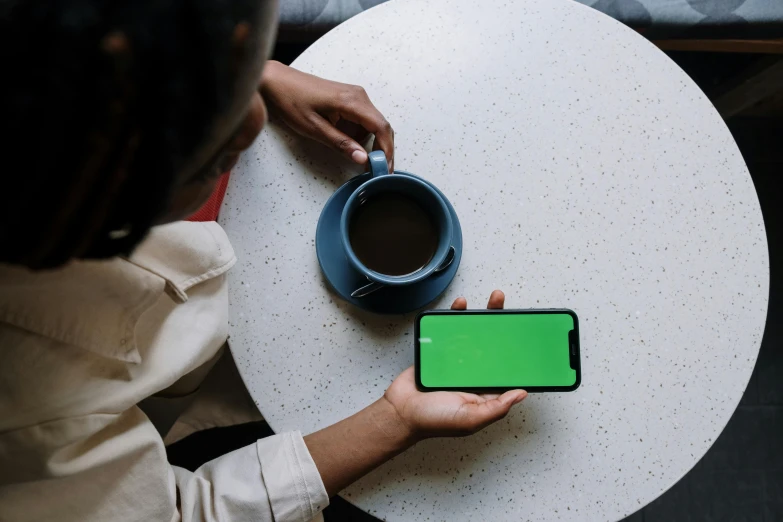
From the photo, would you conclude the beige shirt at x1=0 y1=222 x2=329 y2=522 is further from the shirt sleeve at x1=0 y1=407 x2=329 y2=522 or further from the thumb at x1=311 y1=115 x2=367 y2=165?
the thumb at x1=311 y1=115 x2=367 y2=165

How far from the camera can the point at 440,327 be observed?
0.61 metres

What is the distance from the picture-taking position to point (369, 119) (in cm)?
65

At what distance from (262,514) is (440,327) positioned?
276mm

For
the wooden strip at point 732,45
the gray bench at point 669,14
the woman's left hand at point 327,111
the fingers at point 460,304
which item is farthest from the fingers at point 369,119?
the wooden strip at point 732,45

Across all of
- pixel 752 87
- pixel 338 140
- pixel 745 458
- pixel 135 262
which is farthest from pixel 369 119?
pixel 745 458

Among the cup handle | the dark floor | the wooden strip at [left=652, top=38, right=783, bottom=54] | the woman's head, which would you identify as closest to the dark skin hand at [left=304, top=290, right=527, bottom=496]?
the cup handle

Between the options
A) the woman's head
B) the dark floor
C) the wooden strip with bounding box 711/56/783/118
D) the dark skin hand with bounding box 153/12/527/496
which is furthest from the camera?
the dark floor

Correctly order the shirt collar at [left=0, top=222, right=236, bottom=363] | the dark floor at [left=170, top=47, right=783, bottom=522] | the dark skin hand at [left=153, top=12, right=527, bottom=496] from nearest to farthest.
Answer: the shirt collar at [left=0, top=222, right=236, bottom=363] → the dark skin hand at [left=153, top=12, right=527, bottom=496] → the dark floor at [left=170, top=47, right=783, bottom=522]

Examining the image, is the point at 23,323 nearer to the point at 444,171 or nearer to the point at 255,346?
the point at 255,346

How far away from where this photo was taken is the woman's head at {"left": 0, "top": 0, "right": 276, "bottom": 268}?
0.27m

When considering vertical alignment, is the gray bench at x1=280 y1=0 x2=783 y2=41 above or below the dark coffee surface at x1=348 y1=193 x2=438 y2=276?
above

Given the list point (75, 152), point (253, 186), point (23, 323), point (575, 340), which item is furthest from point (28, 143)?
point (575, 340)

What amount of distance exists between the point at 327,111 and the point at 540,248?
294 millimetres

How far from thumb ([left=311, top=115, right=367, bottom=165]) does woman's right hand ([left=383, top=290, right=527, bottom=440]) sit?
198 mm
